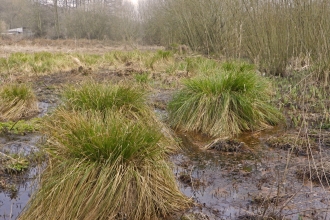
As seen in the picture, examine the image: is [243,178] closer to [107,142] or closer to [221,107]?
[107,142]

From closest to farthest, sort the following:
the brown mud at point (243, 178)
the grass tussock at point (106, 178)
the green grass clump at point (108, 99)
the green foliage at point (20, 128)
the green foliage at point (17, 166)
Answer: the grass tussock at point (106, 178) → the brown mud at point (243, 178) → the green foliage at point (17, 166) → the green grass clump at point (108, 99) → the green foliage at point (20, 128)

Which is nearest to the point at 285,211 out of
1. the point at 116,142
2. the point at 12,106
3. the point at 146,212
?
the point at 146,212

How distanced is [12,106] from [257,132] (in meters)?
4.56

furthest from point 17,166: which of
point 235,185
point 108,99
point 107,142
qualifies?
point 235,185

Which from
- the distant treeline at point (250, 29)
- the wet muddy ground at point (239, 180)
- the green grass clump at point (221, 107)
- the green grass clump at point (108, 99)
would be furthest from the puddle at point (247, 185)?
the distant treeline at point (250, 29)

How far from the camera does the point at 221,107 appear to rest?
6203 millimetres

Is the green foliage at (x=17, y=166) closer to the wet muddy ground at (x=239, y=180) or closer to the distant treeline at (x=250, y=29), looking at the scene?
the wet muddy ground at (x=239, y=180)

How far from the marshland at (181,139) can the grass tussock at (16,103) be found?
20 mm

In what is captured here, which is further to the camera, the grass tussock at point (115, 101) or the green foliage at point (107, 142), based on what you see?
the grass tussock at point (115, 101)

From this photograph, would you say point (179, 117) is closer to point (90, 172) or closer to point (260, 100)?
point (260, 100)

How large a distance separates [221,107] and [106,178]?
3263 millimetres

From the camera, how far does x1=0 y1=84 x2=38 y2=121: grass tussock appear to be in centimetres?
718

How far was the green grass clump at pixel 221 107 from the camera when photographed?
20.1ft

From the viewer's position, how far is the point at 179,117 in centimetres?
643
